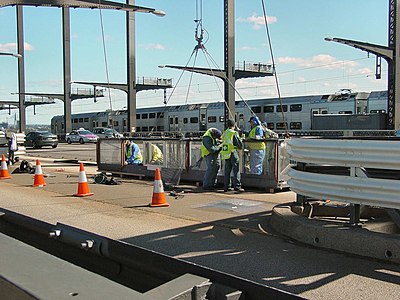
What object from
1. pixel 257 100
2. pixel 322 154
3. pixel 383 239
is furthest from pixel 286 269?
pixel 257 100

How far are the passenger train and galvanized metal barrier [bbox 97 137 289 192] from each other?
10.3 m

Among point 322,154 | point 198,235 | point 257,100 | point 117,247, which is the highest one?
point 257,100

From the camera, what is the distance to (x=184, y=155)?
45.0 feet

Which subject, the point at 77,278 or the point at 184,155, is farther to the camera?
the point at 184,155

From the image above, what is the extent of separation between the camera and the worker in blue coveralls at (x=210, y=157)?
478 inches

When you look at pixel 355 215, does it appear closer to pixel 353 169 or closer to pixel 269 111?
pixel 353 169

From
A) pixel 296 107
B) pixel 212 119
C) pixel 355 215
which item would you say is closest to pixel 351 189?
pixel 355 215

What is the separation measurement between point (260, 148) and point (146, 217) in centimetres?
443

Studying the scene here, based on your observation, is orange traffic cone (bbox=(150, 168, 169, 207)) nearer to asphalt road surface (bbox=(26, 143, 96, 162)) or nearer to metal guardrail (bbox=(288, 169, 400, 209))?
metal guardrail (bbox=(288, 169, 400, 209))

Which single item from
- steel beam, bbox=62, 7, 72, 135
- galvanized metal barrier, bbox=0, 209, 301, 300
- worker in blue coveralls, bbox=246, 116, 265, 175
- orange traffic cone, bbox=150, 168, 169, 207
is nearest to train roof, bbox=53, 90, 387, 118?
steel beam, bbox=62, 7, 72, 135

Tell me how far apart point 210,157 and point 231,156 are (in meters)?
0.68

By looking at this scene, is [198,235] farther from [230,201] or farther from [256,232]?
[230,201]

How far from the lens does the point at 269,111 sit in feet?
134

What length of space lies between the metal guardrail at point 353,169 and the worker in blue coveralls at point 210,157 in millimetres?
5375
